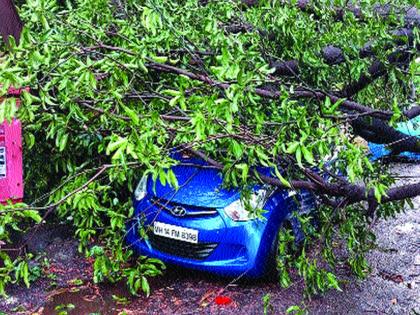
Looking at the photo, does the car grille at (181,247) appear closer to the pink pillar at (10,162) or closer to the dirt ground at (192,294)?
the dirt ground at (192,294)

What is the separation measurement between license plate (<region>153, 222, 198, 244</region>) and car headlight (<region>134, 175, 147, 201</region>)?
1.39ft

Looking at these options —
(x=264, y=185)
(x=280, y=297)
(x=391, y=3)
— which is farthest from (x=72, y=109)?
(x=280, y=297)

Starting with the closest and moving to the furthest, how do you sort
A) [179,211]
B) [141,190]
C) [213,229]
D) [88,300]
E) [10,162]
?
[10,162] → [88,300] → [213,229] → [179,211] → [141,190]

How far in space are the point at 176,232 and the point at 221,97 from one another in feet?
8.35

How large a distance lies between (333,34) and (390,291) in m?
3.09

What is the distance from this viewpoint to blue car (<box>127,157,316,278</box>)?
18.9ft

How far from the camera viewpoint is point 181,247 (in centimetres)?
594

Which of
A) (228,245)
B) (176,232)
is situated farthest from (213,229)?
(176,232)

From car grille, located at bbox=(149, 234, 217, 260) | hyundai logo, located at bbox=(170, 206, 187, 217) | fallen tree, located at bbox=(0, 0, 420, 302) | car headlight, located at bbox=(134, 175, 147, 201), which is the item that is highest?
fallen tree, located at bbox=(0, 0, 420, 302)

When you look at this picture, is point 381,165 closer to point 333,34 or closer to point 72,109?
point 333,34

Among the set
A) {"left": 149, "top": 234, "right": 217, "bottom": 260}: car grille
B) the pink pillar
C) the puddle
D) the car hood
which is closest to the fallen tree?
the pink pillar

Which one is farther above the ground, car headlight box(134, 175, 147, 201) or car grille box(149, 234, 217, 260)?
car headlight box(134, 175, 147, 201)

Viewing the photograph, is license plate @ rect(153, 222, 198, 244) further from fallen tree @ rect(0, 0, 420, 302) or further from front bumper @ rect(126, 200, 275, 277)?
fallen tree @ rect(0, 0, 420, 302)

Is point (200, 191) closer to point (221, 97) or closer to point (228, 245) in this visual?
point (228, 245)
